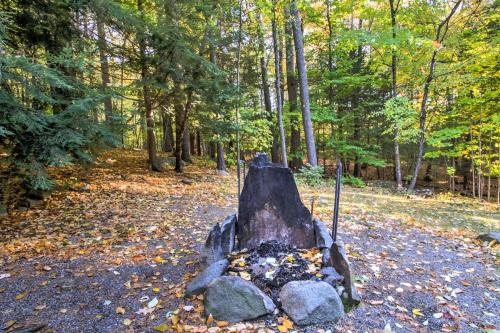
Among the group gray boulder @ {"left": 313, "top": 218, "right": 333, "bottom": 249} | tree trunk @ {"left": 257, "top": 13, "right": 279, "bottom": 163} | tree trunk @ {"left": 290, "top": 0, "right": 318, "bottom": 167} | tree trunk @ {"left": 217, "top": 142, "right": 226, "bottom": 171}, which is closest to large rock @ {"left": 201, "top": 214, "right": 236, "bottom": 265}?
gray boulder @ {"left": 313, "top": 218, "right": 333, "bottom": 249}

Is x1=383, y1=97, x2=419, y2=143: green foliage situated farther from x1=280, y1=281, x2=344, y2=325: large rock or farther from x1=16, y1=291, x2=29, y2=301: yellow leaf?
x1=16, y1=291, x2=29, y2=301: yellow leaf

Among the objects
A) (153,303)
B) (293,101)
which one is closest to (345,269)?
(153,303)

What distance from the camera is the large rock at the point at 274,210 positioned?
3.78 metres

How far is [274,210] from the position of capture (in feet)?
12.5

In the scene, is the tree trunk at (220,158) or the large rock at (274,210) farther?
the tree trunk at (220,158)

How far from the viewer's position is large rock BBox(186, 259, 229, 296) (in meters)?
3.12

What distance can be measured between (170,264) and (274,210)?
169 cm

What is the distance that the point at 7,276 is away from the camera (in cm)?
367

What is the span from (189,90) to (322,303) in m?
8.40

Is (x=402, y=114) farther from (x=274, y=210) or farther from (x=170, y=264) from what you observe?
(x=170, y=264)

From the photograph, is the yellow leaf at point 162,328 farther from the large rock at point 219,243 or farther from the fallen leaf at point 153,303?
the large rock at point 219,243

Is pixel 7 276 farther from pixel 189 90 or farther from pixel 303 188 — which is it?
pixel 303 188

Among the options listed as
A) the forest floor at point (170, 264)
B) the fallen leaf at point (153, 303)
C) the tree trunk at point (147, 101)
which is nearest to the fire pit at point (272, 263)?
the forest floor at point (170, 264)

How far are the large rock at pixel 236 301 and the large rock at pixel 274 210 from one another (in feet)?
3.40
